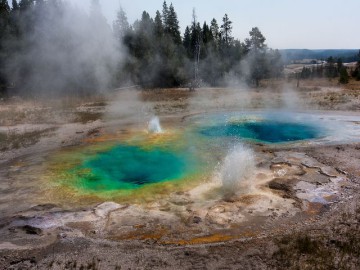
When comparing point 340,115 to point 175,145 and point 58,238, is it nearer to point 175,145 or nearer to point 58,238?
point 175,145

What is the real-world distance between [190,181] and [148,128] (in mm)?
6648

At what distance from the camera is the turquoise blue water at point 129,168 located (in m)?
9.62

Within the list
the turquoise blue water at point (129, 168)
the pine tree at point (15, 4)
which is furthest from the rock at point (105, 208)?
the pine tree at point (15, 4)

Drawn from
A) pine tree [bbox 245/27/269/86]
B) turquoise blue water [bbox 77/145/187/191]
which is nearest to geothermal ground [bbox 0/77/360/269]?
turquoise blue water [bbox 77/145/187/191]

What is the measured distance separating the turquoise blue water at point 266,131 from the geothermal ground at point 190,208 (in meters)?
0.95

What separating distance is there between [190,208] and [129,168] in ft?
12.0

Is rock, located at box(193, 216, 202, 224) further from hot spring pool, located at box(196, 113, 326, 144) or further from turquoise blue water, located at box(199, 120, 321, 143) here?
turquoise blue water, located at box(199, 120, 321, 143)

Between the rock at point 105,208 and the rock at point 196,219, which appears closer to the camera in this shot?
the rock at point 196,219

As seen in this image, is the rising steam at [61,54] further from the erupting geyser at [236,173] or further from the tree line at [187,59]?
the erupting geyser at [236,173]

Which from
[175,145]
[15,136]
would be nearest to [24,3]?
[15,136]

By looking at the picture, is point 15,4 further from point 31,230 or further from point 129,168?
point 31,230

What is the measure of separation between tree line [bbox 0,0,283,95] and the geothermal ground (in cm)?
1069

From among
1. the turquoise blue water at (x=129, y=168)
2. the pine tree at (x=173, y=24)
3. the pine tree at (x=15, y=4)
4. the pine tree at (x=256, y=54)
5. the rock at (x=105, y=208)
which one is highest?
the pine tree at (x=15, y=4)

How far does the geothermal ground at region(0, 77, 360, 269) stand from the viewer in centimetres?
594
